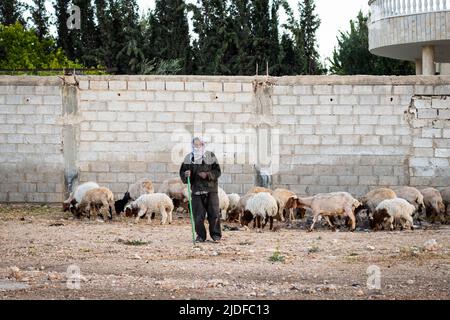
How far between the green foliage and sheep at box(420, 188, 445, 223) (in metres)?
24.0

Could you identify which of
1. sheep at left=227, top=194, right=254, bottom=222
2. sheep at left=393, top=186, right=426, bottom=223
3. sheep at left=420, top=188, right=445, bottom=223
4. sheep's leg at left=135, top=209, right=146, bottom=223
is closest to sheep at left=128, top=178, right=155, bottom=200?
sheep's leg at left=135, top=209, right=146, bottom=223

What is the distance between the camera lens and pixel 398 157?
711 inches

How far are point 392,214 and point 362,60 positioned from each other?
24.1m

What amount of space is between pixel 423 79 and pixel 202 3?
22.6 meters

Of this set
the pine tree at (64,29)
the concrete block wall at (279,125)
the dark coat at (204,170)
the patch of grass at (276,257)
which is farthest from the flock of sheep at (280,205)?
the pine tree at (64,29)

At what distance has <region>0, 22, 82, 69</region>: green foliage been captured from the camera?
38.6 m

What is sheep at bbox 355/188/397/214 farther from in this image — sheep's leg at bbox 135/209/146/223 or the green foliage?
the green foliage

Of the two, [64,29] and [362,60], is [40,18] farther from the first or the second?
[362,60]

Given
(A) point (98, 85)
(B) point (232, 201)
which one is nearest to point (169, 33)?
(A) point (98, 85)

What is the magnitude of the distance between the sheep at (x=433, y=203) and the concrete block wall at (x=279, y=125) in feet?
5.12

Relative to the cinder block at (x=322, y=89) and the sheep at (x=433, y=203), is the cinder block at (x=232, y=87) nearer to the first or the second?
the cinder block at (x=322, y=89)

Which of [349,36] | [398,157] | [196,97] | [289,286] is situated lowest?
[289,286]
